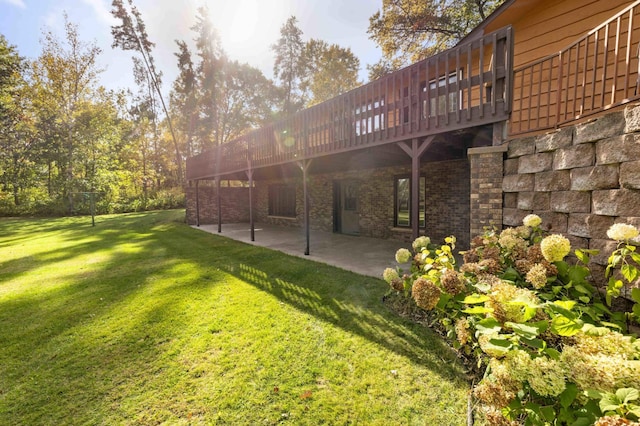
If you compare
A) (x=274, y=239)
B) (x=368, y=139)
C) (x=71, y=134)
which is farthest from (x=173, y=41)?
(x=368, y=139)

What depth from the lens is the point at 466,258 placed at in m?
3.19

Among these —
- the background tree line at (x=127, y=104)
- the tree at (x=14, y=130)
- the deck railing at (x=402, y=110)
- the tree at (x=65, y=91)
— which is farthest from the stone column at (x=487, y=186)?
the tree at (x=14, y=130)

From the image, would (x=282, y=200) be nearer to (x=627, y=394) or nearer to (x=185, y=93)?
(x=627, y=394)

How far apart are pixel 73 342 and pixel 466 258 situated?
187 inches

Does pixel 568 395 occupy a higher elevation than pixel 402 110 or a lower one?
lower

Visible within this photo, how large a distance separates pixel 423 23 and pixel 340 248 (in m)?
11.4

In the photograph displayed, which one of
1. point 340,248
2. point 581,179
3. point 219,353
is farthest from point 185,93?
point 581,179

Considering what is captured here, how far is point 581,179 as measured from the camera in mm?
2807

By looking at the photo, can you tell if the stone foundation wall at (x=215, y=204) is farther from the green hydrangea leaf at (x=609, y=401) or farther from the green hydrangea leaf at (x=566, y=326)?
the green hydrangea leaf at (x=609, y=401)

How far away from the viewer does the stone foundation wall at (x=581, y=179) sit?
237cm

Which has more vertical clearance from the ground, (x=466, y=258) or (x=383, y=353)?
(x=466, y=258)

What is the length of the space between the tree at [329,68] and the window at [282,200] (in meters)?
12.4

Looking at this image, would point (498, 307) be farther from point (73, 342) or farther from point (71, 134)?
point (71, 134)

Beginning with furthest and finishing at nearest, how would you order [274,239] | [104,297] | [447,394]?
1. [274,239]
2. [104,297]
3. [447,394]
